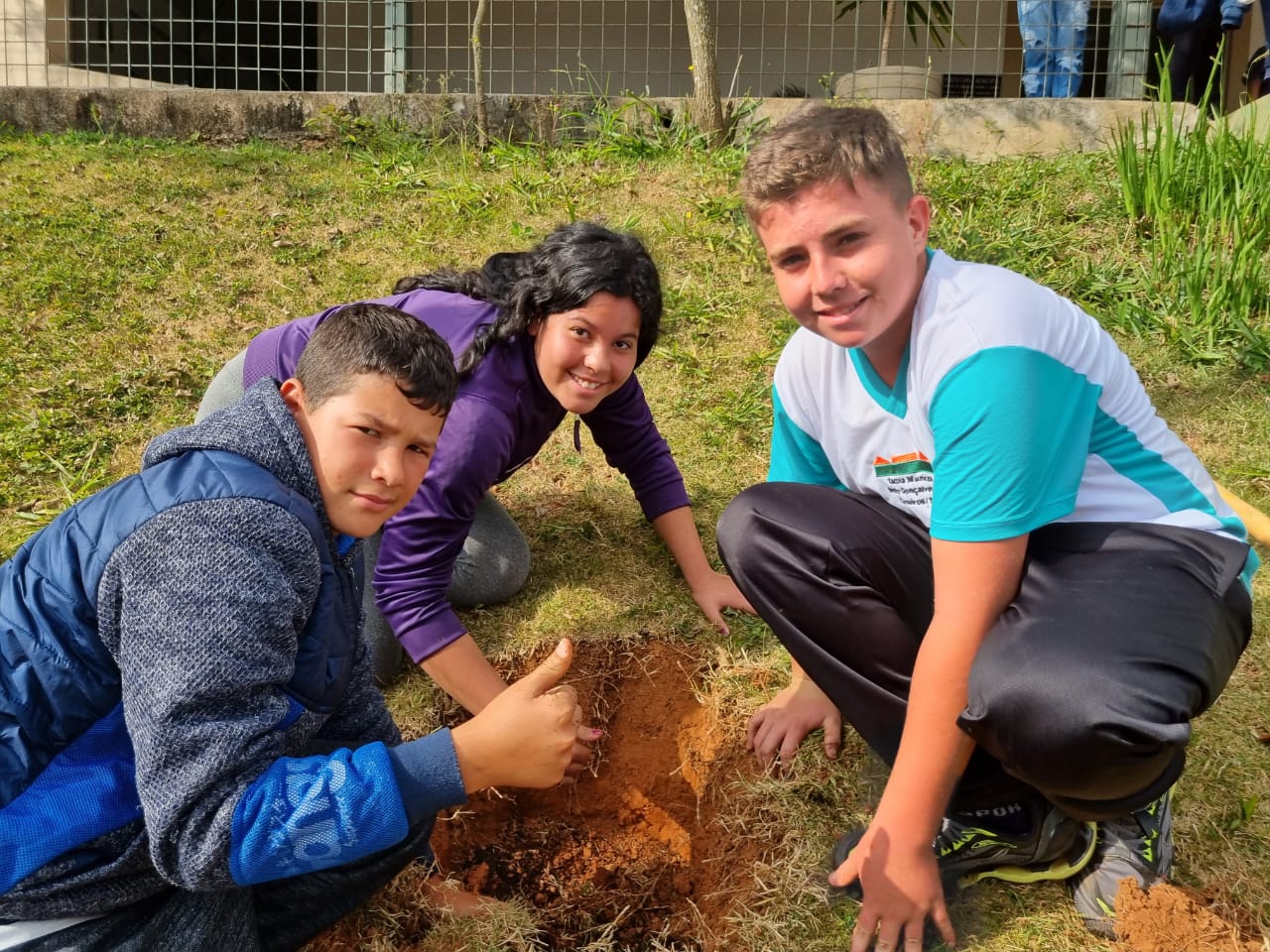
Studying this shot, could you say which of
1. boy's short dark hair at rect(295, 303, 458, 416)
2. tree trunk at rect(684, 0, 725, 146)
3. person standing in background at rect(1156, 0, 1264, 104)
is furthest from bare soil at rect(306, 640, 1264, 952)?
person standing in background at rect(1156, 0, 1264, 104)

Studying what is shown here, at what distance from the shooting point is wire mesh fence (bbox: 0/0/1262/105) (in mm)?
6266

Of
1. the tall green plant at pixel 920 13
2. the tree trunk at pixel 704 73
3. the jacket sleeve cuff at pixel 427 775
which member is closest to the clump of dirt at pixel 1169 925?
the jacket sleeve cuff at pixel 427 775

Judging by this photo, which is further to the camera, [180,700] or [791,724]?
[791,724]

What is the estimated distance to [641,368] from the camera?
14.2ft

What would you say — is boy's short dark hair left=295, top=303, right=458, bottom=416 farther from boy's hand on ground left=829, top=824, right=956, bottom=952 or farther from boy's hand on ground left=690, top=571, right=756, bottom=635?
boy's hand on ground left=690, top=571, right=756, bottom=635

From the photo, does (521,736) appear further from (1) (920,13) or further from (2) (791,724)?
(1) (920,13)

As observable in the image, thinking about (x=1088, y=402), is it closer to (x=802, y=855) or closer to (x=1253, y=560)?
(x=1253, y=560)

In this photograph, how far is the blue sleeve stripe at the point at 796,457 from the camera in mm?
2430

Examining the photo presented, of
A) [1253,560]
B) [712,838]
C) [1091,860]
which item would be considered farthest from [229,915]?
[1253,560]

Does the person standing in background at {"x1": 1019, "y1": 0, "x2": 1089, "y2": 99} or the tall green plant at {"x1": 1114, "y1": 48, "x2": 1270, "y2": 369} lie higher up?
the person standing in background at {"x1": 1019, "y1": 0, "x2": 1089, "y2": 99}

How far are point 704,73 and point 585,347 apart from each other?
10.4 feet

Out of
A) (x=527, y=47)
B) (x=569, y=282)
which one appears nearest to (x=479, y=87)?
(x=527, y=47)

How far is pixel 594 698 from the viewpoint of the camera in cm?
296

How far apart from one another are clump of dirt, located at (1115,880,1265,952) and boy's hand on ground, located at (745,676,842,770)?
28.1 inches
